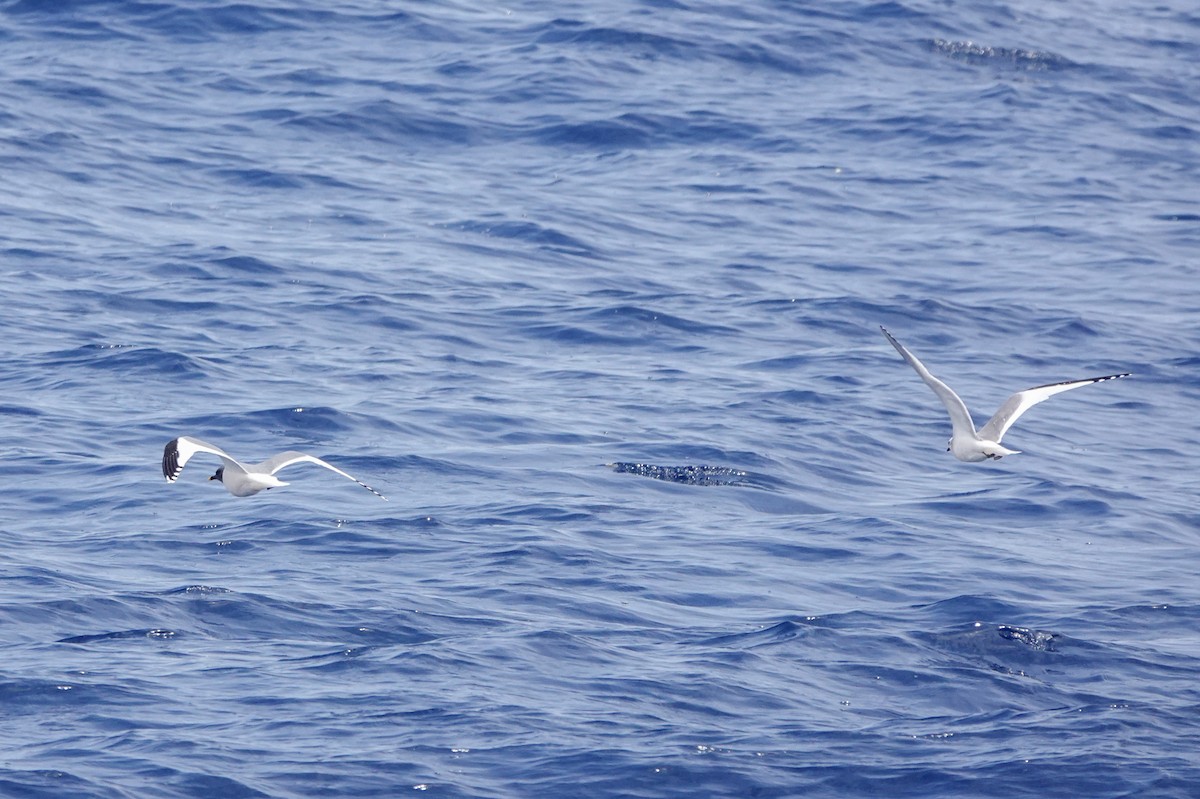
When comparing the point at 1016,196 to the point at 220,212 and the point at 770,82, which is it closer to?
the point at 770,82

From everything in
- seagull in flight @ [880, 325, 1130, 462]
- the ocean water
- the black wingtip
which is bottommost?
the ocean water

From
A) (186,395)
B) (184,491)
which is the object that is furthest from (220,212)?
(184,491)

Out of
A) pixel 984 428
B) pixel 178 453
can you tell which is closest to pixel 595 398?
Result: pixel 984 428

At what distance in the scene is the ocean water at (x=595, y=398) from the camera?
13.2m

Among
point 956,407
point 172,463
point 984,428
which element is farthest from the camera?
point 984,428

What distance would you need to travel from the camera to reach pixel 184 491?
1723 centimetres

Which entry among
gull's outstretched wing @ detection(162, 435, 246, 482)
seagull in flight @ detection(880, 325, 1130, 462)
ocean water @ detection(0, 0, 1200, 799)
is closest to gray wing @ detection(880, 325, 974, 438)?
seagull in flight @ detection(880, 325, 1130, 462)

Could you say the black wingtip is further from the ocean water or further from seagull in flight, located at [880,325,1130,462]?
seagull in flight, located at [880,325,1130,462]

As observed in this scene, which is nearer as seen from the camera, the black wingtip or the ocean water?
the ocean water

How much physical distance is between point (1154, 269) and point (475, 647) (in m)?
14.5

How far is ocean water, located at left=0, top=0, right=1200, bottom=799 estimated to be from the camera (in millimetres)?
13156

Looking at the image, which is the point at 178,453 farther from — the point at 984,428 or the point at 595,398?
the point at 595,398

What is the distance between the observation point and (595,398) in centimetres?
1977

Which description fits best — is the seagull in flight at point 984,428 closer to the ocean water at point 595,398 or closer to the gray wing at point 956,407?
the gray wing at point 956,407
